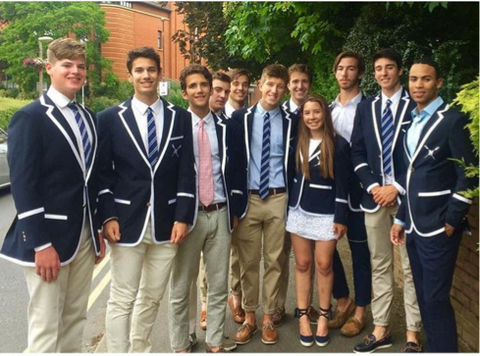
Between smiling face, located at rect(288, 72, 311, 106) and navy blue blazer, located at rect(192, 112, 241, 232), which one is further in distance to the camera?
smiling face, located at rect(288, 72, 311, 106)

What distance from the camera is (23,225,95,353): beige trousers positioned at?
2967 mm

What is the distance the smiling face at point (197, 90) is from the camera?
374 centimetres

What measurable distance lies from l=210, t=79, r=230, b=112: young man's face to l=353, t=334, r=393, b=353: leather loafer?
2416mm

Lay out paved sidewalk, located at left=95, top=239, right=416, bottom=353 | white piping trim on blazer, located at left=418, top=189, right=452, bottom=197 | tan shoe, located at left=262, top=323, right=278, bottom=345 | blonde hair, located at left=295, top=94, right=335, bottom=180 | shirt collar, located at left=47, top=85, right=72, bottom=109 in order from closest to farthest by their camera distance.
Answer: shirt collar, located at left=47, top=85, right=72, bottom=109 → white piping trim on blazer, located at left=418, top=189, right=452, bottom=197 → blonde hair, located at left=295, top=94, right=335, bottom=180 → paved sidewalk, located at left=95, top=239, right=416, bottom=353 → tan shoe, located at left=262, top=323, right=278, bottom=345

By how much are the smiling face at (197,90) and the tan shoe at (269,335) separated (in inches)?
75.4

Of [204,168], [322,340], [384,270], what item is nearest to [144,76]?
[204,168]

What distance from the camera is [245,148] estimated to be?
411cm

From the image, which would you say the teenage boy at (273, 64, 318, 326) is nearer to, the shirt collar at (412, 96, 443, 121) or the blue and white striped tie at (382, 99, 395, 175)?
the blue and white striped tie at (382, 99, 395, 175)

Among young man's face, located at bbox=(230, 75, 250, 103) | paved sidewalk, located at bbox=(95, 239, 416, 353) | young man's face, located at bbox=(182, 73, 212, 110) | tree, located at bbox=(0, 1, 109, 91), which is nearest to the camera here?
young man's face, located at bbox=(182, 73, 212, 110)

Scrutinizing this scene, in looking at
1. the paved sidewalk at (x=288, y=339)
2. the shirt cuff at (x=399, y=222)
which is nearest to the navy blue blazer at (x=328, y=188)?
the shirt cuff at (x=399, y=222)

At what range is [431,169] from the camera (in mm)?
3275

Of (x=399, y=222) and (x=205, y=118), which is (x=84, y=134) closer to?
(x=205, y=118)

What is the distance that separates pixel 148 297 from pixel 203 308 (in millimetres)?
1169

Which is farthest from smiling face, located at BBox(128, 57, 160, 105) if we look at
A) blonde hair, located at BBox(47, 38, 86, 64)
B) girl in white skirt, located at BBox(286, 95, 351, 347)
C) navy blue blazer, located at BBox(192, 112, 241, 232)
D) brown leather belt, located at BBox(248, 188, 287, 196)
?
girl in white skirt, located at BBox(286, 95, 351, 347)
